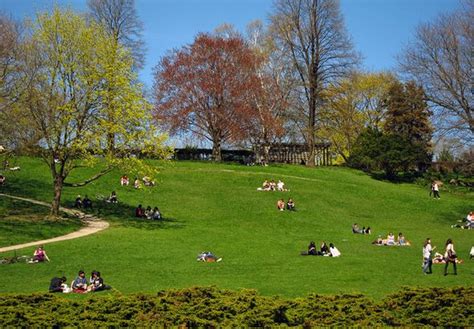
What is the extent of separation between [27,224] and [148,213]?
8.65 metres

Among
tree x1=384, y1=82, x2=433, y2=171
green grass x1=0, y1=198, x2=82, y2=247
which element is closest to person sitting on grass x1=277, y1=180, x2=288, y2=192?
green grass x1=0, y1=198, x2=82, y2=247

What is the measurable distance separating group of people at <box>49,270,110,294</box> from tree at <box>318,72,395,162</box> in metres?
64.1

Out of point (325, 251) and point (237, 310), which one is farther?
point (325, 251)

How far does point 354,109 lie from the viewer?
9106 centimetres

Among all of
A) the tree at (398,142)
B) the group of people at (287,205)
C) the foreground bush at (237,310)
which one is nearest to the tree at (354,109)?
the tree at (398,142)

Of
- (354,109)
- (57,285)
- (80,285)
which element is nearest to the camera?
(57,285)

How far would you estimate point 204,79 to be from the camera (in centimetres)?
6756

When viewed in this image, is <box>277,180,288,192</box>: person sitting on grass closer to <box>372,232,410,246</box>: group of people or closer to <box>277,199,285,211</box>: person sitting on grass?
<box>277,199,285,211</box>: person sitting on grass

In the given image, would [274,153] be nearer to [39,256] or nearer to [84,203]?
[84,203]

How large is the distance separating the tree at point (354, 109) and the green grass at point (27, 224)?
5084 centimetres

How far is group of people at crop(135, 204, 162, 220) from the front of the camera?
4062cm

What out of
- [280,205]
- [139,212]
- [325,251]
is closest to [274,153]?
[280,205]

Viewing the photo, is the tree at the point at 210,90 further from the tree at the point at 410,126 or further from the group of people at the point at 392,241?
the group of people at the point at 392,241

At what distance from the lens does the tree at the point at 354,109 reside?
8512 centimetres
